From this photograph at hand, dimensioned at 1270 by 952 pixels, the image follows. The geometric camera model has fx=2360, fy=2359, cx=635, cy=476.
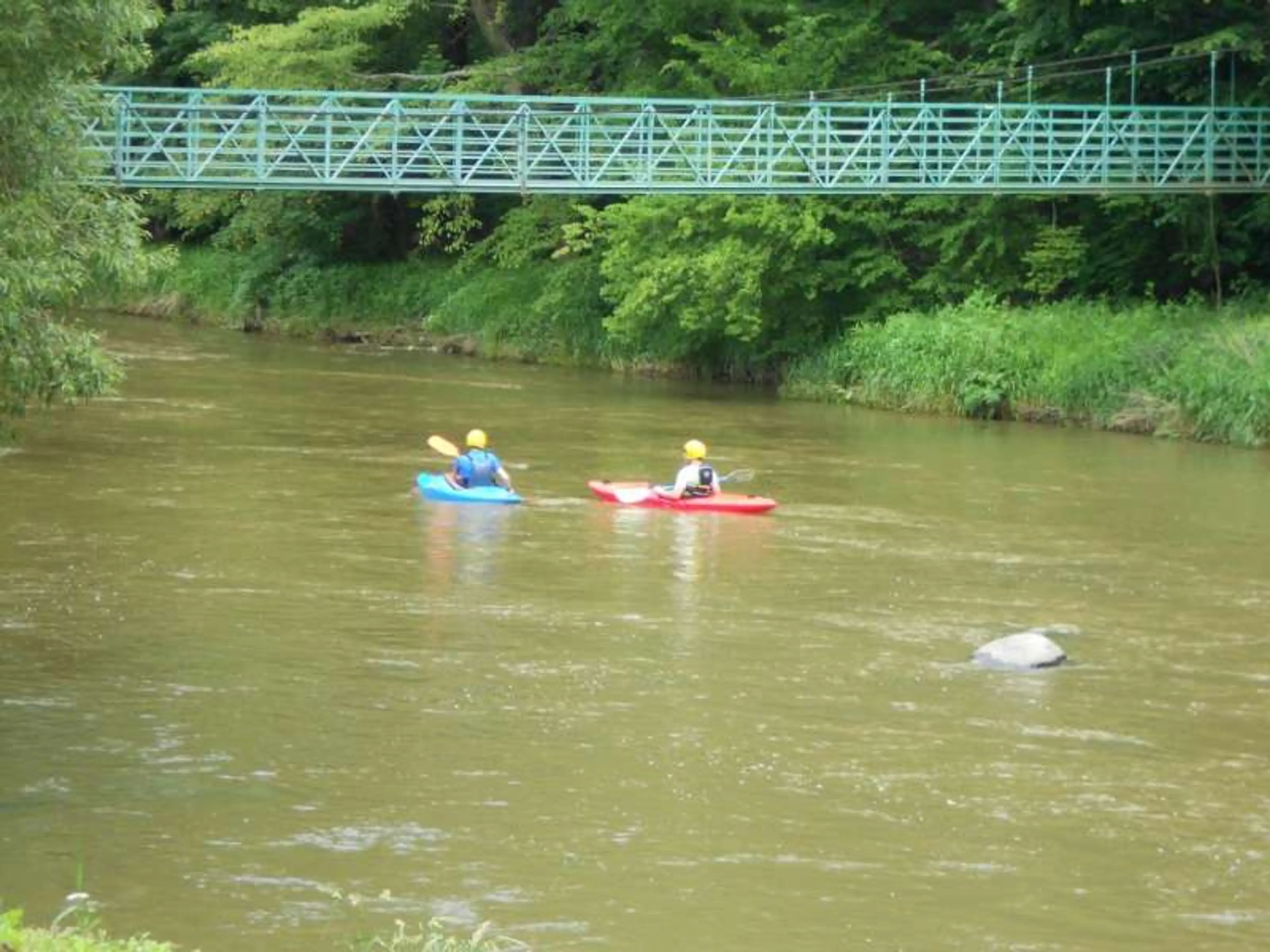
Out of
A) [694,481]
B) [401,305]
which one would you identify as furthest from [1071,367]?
[401,305]

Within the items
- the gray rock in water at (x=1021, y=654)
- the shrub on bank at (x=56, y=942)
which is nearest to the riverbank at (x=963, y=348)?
the gray rock in water at (x=1021, y=654)

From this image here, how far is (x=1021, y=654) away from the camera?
55.9 feet

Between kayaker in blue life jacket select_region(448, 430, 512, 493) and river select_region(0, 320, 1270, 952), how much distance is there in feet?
1.63

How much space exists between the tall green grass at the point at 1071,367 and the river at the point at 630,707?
430 centimetres

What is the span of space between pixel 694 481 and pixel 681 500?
249 millimetres

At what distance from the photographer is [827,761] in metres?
14.1

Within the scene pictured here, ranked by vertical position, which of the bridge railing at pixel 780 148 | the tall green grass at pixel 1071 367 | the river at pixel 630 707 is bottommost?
the river at pixel 630 707

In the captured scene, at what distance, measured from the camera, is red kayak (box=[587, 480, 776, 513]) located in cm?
2470

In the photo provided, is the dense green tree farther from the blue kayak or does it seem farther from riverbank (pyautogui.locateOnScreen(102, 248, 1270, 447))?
riverbank (pyautogui.locateOnScreen(102, 248, 1270, 447))

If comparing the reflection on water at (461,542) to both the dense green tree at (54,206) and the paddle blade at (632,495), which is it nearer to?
the paddle blade at (632,495)

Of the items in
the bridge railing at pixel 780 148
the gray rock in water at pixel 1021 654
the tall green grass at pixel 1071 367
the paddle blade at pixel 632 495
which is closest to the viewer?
the gray rock in water at pixel 1021 654

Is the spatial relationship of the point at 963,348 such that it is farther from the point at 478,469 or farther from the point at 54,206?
the point at 54,206

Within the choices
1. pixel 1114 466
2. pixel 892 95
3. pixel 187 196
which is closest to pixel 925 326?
pixel 892 95

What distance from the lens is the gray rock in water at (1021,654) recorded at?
1695 centimetres
